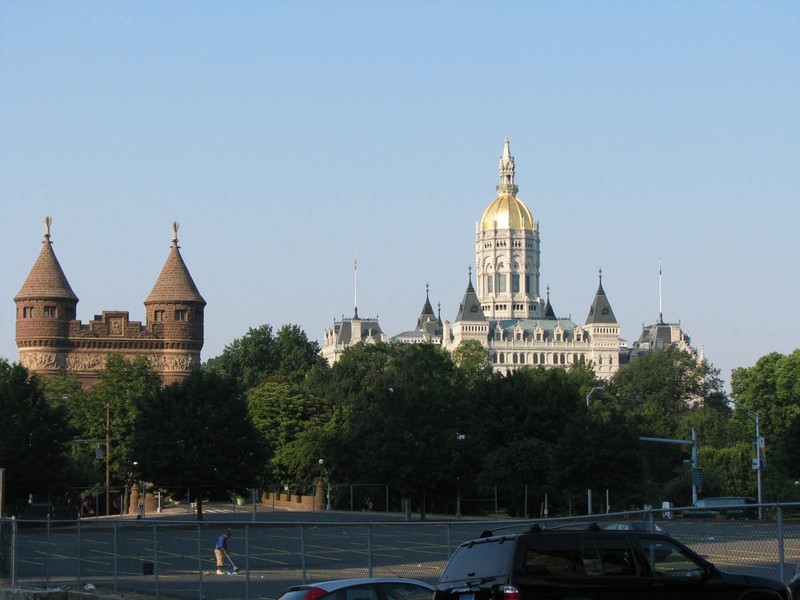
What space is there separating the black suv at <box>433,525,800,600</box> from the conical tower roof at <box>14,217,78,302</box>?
122 m

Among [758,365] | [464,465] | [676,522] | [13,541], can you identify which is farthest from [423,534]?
[758,365]

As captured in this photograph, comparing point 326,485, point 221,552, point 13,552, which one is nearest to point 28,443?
point 326,485

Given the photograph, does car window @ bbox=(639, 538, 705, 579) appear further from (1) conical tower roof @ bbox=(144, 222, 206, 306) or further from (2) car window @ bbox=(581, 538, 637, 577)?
(1) conical tower roof @ bbox=(144, 222, 206, 306)

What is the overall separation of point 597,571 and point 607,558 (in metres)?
0.21

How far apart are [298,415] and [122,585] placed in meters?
78.8

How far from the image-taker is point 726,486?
85188mm

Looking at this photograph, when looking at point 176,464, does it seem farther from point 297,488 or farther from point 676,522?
point 676,522

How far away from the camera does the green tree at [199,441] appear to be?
7038 centimetres

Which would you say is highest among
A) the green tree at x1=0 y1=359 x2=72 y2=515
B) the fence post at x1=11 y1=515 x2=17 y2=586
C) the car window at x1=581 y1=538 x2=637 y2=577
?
the green tree at x1=0 y1=359 x2=72 y2=515

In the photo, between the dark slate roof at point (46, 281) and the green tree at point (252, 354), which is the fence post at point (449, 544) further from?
the green tree at point (252, 354)

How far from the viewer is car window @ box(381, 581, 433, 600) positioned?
741 inches

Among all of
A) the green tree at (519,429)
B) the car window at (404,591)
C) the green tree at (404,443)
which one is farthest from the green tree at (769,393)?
the car window at (404,591)

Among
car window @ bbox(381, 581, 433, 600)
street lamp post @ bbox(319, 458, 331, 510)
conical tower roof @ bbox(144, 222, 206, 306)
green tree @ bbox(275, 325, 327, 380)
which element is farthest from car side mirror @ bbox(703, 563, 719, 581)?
green tree @ bbox(275, 325, 327, 380)

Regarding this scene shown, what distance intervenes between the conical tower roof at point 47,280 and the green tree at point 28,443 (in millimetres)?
62387
